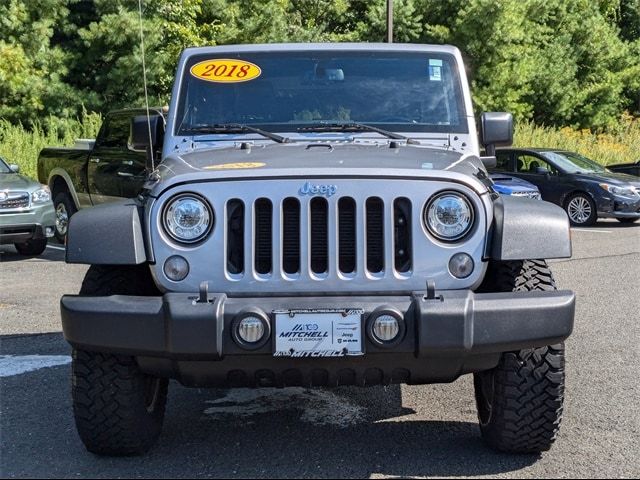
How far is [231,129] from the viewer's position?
5.58m

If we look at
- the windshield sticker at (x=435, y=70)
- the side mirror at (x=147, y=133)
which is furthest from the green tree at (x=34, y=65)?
the windshield sticker at (x=435, y=70)

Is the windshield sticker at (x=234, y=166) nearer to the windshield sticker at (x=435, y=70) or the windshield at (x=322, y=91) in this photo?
the windshield at (x=322, y=91)

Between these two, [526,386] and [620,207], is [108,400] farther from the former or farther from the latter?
[620,207]

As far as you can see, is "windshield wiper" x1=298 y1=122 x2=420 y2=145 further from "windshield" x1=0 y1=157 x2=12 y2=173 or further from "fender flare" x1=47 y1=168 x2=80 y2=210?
"windshield" x1=0 y1=157 x2=12 y2=173

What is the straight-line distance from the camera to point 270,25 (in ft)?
82.8

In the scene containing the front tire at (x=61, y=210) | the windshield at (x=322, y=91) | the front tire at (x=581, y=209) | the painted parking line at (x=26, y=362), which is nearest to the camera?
the windshield at (x=322, y=91)

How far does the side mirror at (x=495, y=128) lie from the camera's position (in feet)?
19.5

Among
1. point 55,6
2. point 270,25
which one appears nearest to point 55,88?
point 55,6

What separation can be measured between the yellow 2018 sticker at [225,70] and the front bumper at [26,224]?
299 inches

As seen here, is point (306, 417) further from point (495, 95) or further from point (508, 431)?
point (495, 95)

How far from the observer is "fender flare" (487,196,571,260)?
437 cm

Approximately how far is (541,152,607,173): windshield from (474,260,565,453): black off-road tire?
51.1 feet

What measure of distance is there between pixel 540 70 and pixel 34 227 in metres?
24.2

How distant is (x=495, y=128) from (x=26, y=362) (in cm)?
346
